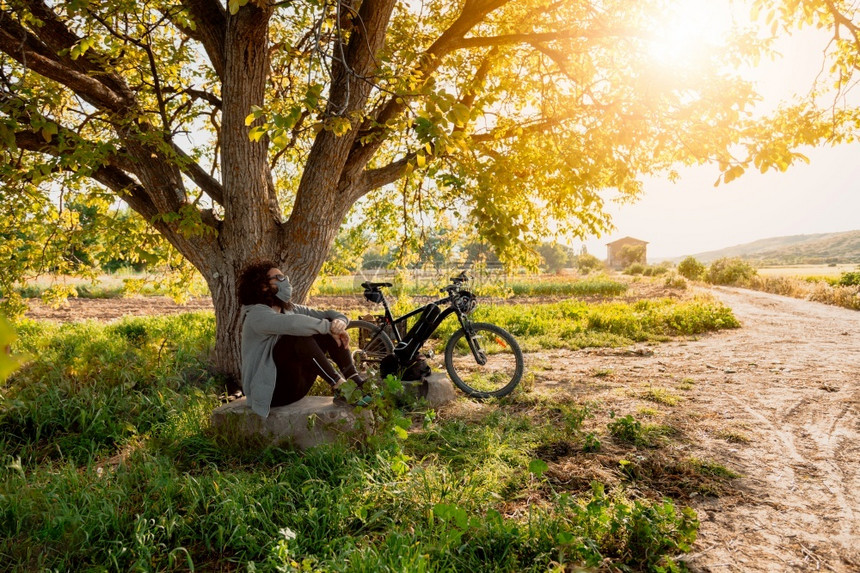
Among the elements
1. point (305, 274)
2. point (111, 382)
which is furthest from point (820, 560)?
point (111, 382)

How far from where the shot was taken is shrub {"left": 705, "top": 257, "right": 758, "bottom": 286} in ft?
78.1

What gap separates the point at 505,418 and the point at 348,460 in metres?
1.70

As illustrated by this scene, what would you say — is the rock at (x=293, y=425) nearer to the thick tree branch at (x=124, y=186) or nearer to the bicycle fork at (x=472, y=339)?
the bicycle fork at (x=472, y=339)

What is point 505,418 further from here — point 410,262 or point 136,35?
point 136,35

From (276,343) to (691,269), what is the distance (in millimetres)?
27943

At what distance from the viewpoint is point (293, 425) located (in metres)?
4.03

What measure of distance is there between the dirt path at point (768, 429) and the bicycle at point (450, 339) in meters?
0.66

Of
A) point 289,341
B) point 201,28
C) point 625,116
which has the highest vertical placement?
point 201,28

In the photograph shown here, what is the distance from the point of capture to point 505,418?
4793mm

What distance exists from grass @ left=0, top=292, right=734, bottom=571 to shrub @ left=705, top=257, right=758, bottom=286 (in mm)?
22474

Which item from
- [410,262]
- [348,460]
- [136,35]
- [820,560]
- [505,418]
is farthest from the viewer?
[410,262]

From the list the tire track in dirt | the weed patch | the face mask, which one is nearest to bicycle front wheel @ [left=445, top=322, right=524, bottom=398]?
the weed patch

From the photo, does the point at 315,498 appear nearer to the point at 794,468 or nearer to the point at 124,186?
the point at 794,468

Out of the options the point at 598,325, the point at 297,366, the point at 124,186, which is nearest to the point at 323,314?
the point at 297,366
